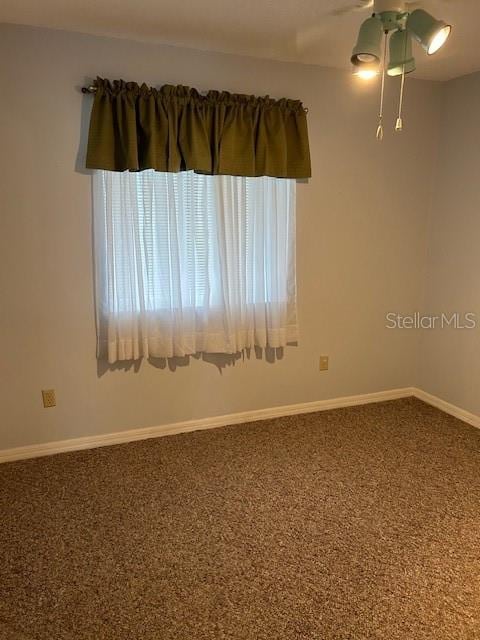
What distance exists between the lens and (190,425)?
3.09 meters

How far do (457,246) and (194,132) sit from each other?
1936 mm

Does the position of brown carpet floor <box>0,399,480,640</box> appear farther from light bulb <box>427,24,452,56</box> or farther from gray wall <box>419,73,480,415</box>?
light bulb <box>427,24,452,56</box>

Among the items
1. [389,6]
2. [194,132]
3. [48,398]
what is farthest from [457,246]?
[48,398]

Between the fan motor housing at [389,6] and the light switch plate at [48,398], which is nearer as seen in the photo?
the fan motor housing at [389,6]

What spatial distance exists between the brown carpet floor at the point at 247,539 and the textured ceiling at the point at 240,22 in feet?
7.42

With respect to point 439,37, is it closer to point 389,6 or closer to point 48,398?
point 389,6

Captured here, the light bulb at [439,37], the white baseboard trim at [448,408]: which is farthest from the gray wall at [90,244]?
the light bulb at [439,37]

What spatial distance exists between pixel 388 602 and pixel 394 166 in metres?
2.63

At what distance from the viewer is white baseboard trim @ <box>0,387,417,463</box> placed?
9.04 feet

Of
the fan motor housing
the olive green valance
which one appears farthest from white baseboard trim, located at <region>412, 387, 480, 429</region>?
the fan motor housing

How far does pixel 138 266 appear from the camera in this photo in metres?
2.68

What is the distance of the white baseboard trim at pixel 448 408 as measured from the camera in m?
3.23

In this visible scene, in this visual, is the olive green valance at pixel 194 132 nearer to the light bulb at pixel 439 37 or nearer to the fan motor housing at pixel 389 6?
the fan motor housing at pixel 389 6

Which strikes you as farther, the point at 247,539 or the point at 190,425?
the point at 190,425
